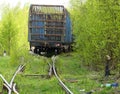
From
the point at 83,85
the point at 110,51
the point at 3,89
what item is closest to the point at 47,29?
the point at 110,51

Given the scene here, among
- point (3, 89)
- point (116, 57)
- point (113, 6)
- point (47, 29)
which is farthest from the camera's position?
point (47, 29)

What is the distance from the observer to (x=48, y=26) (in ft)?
98.1

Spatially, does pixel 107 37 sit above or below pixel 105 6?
below

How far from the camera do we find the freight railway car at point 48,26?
97.3 ft

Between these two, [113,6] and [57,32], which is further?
[57,32]

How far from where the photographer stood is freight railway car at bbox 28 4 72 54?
29672mm

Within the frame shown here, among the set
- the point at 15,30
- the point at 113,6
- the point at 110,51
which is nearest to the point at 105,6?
the point at 113,6

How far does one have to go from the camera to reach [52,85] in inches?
522

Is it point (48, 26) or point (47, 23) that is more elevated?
point (47, 23)

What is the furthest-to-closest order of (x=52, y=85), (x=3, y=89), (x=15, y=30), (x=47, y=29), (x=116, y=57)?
(x=15, y=30) < (x=47, y=29) < (x=116, y=57) < (x=52, y=85) < (x=3, y=89)

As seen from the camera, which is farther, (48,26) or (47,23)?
(48,26)

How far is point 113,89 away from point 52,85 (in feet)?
7.16

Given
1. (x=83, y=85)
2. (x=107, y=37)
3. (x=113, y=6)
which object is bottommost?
(x=83, y=85)

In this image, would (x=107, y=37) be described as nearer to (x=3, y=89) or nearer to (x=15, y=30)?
(x=3, y=89)
